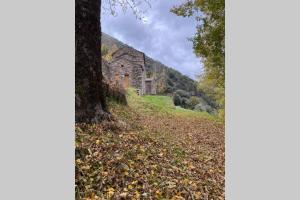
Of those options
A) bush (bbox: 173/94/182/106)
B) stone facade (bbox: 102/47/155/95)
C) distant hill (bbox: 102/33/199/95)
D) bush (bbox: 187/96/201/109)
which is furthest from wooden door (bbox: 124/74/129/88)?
bush (bbox: 187/96/201/109)

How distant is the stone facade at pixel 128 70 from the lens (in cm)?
348

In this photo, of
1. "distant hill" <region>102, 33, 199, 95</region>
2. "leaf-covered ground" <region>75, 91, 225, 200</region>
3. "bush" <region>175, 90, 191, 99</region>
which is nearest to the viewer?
"leaf-covered ground" <region>75, 91, 225, 200</region>

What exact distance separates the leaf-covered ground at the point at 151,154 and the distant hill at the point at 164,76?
0.11 meters

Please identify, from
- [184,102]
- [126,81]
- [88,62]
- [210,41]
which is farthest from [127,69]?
[210,41]

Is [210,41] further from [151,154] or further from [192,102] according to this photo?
[151,154]

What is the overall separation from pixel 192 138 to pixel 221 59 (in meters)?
0.79

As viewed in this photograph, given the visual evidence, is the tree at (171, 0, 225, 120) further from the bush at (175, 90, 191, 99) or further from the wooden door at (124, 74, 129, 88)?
the wooden door at (124, 74, 129, 88)

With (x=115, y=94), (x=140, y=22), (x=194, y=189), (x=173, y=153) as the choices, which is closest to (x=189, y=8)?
(x=140, y=22)

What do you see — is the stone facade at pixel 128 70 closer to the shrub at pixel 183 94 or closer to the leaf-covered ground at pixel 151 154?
the leaf-covered ground at pixel 151 154

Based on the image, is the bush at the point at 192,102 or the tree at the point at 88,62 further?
the bush at the point at 192,102

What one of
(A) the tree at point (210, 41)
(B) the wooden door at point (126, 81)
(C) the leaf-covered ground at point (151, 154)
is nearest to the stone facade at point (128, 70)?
(B) the wooden door at point (126, 81)

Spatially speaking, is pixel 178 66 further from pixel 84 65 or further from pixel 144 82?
pixel 84 65

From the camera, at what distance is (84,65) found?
3156 millimetres

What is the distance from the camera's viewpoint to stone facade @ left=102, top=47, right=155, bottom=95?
3.48 metres
